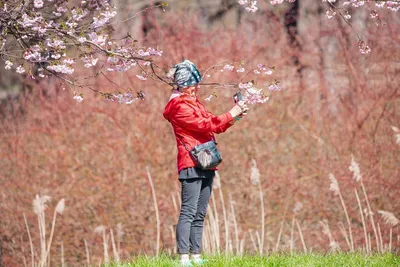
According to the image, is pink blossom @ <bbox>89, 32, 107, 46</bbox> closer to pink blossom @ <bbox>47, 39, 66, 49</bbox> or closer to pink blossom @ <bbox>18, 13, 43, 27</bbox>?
pink blossom @ <bbox>47, 39, 66, 49</bbox>

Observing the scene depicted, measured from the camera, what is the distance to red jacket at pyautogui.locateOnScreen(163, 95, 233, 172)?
5566 millimetres

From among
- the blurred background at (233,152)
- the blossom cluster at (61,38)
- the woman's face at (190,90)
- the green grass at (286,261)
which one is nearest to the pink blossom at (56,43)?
the blossom cluster at (61,38)

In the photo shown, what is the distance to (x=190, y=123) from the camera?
5.61 metres

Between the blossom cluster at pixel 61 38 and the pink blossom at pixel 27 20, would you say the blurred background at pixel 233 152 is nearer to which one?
the blossom cluster at pixel 61 38

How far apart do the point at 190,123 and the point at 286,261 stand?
1.42 m

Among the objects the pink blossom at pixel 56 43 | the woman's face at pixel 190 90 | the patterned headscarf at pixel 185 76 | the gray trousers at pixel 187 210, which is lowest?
the gray trousers at pixel 187 210

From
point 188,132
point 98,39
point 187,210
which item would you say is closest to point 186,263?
point 187,210

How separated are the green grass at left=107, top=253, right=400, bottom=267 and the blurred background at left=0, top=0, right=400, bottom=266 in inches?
104

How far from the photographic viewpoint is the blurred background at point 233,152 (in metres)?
9.71

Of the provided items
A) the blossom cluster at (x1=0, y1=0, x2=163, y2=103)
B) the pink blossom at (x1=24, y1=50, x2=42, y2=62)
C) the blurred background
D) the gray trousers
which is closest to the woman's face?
the blossom cluster at (x1=0, y1=0, x2=163, y2=103)

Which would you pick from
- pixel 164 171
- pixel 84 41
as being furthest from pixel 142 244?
pixel 84 41

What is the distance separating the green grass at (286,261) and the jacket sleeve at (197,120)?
103cm

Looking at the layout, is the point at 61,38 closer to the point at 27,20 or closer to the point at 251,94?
the point at 27,20

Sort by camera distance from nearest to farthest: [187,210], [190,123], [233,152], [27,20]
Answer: [27,20]
[190,123]
[187,210]
[233,152]
